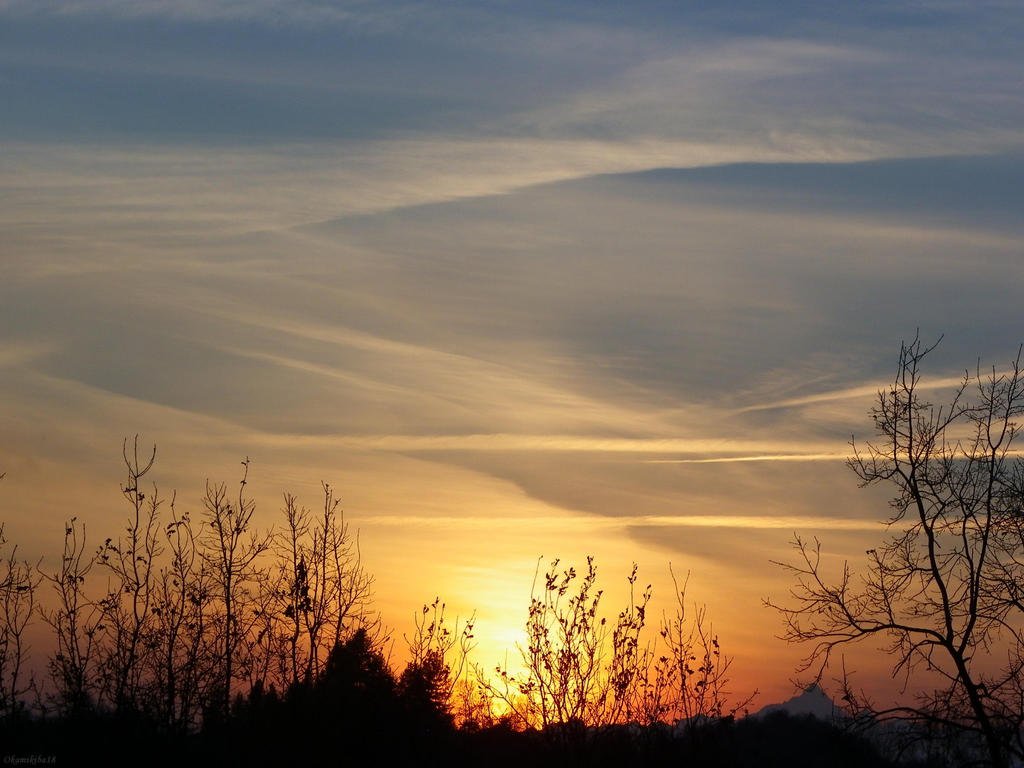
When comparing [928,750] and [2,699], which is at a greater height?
[2,699]

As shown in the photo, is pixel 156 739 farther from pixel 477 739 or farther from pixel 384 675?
pixel 477 739

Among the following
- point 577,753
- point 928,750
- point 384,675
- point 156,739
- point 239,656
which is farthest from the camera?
point 384,675

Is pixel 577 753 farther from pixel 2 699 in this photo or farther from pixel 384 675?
pixel 2 699

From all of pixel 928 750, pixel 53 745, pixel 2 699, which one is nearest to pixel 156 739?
pixel 53 745

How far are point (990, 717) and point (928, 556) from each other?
3767 mm

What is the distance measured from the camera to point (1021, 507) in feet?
88.2

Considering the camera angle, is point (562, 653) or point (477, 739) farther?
point (477, 739)

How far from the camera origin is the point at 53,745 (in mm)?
24016

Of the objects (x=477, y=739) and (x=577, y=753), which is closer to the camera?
(x=577, y=753)

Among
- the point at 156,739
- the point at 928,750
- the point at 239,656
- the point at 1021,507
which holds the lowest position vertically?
the point at 928,750

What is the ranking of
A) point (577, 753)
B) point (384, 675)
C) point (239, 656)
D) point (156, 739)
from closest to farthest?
point (577, 753) → point (156, 739) → point (239, 656) → point (384, 675)

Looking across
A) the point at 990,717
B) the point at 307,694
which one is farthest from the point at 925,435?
the point at 307,694

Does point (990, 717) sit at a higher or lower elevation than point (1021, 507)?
lower

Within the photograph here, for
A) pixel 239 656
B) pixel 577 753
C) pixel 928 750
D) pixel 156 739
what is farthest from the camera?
pixel 239 656
